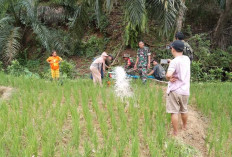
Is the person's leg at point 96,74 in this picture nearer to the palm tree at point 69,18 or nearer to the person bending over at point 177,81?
the palm tree at point 69,18

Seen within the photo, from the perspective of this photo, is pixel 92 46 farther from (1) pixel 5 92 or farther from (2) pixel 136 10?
(1) pixel 5 92

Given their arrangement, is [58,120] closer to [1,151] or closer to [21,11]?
[1,151]

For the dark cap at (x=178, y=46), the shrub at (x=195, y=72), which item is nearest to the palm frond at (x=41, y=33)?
the shrub at (x=195, y=72)

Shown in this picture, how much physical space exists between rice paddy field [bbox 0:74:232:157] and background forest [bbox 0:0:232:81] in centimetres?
300

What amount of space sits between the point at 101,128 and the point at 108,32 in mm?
8938

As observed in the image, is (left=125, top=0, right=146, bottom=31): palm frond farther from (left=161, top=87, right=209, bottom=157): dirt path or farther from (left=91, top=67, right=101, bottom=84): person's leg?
(left=161, top=87, right=209, bottom=157): dirt path

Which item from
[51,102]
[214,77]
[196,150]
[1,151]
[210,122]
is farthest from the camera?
[214,77]

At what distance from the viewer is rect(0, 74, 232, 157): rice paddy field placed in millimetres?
2713

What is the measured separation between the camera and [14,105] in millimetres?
3936

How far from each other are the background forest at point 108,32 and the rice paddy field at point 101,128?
300cm

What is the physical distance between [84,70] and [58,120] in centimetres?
Answer: 648

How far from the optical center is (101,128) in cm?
319

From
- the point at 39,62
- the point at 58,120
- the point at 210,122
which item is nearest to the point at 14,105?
the point at 58,120

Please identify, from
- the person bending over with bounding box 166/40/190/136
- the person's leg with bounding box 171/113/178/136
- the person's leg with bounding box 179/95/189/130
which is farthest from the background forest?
the person's leg with bounding box 171/113/178/136
